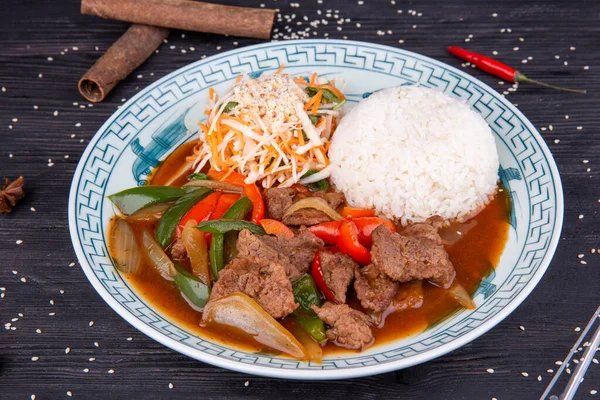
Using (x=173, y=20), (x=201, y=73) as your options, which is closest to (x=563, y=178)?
(x=201, y=73)

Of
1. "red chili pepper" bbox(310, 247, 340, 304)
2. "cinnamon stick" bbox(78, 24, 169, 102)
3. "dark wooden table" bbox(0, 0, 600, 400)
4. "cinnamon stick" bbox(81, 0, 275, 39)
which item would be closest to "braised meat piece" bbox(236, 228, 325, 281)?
"red chili pepper" bbox(310, 247, 340, 304)

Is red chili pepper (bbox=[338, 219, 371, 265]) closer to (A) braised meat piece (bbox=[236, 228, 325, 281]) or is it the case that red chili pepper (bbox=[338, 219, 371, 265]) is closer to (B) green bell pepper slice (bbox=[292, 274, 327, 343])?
(A) braised meat piece (bbox=[236, 228, 325, 281])

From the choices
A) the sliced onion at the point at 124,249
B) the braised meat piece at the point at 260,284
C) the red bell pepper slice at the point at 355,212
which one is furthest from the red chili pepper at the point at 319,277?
→ the sliced onion at the point at 124,249

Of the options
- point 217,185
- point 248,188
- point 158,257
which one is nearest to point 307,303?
point 158,257

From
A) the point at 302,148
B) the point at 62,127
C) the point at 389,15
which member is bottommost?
the point at 62,127

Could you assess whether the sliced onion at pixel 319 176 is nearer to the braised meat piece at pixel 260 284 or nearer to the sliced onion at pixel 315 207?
the sliced onion at pixel 315 207

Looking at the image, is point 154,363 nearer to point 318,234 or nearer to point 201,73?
point 318,234
